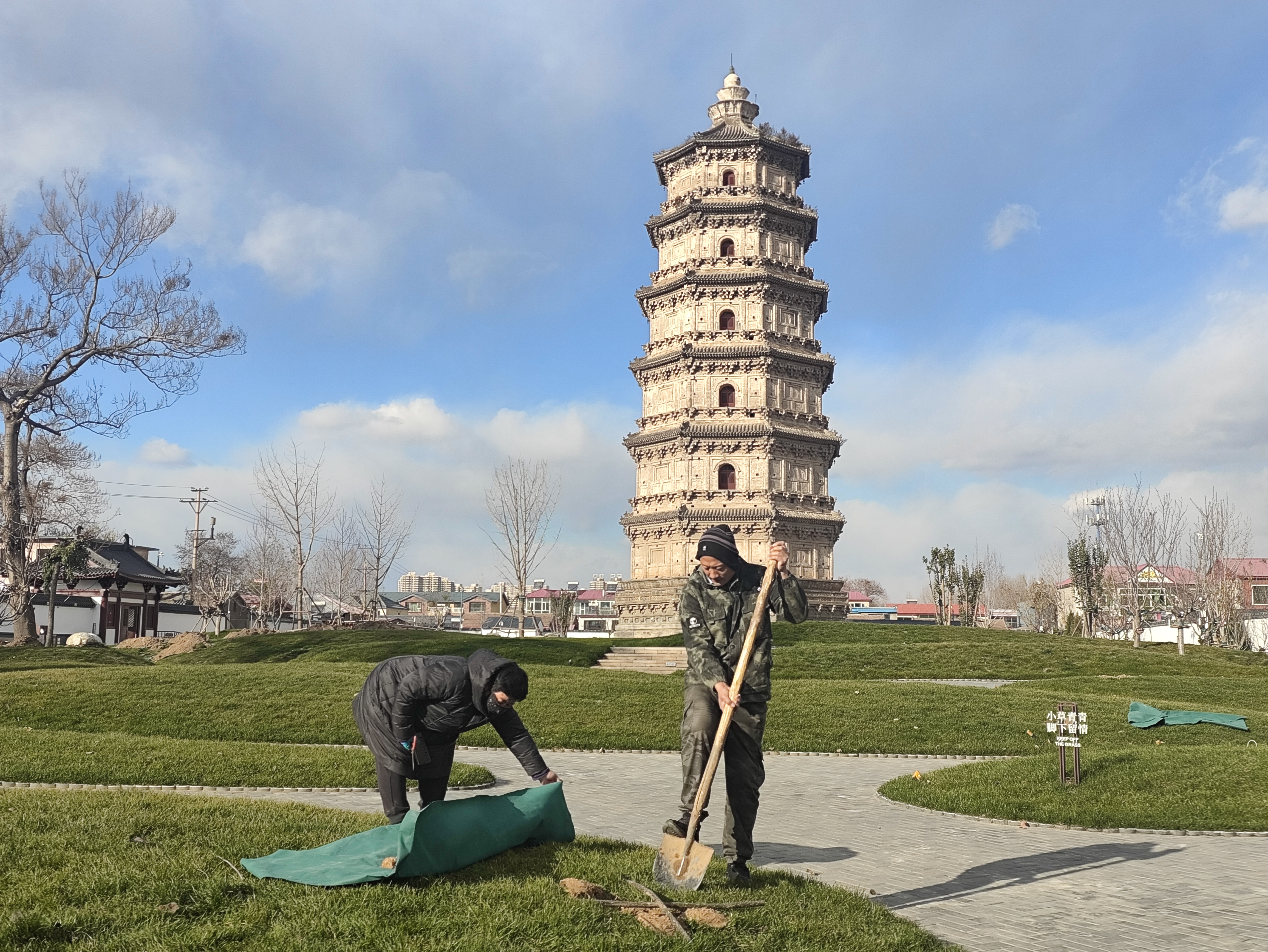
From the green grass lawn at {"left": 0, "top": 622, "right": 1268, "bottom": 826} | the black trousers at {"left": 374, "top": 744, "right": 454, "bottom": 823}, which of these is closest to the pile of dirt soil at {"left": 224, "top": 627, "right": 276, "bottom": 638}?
the green grass lawn at {"left": 0, "top": 622, "right": 1268, "bottom": 826}

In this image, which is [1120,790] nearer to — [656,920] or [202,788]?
[656,920]

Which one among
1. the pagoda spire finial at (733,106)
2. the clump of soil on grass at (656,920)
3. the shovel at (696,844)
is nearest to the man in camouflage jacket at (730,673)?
the shovel at (696,844)

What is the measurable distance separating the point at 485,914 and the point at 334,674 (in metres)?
16.2

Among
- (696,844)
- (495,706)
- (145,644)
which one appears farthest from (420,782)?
(145,644)

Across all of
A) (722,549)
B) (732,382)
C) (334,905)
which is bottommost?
(334,905)

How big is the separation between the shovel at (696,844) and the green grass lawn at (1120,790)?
5101 mm

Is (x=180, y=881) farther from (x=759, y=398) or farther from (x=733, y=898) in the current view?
(x=759, y=398)

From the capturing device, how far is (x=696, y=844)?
5727 mm

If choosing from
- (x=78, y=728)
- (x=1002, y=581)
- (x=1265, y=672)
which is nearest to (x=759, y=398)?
(x=1265, y=672)

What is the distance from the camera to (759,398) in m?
42.1

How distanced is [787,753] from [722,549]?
9.47 metres

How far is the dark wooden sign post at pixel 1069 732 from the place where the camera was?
10023mm

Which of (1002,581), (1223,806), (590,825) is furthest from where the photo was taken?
(1002,581)

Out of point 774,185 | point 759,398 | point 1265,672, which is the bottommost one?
point 1265,672
